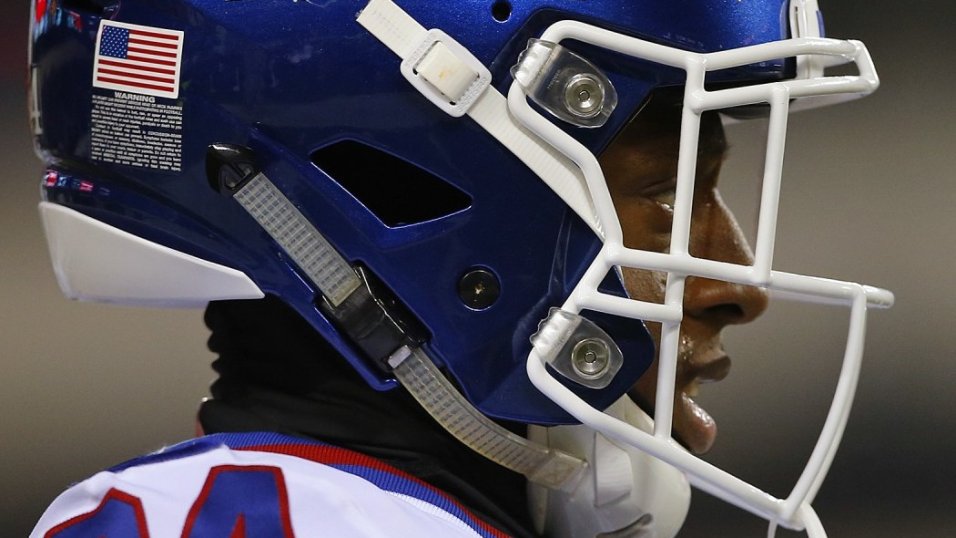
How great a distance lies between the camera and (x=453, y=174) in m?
0.85

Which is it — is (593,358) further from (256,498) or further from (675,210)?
(256,498)

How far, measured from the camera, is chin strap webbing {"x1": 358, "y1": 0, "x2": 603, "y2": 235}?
2.72 ft

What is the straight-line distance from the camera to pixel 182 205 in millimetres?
881

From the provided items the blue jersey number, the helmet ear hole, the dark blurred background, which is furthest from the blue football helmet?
the dark blurred background

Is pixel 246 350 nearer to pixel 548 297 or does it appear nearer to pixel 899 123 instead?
pixel 548 297

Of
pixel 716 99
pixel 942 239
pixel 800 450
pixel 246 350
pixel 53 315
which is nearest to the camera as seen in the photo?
pixel 716 99

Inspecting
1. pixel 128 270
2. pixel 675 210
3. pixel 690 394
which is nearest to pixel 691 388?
pixel 690 394

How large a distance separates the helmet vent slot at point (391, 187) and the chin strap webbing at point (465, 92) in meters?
0.06

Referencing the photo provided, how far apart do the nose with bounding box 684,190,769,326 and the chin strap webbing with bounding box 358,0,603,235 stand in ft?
0.46

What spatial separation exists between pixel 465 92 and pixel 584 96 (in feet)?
0.29

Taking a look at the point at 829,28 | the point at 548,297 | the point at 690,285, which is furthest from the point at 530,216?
the point at 829,28

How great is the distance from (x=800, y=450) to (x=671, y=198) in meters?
1.00

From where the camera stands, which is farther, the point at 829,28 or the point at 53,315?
the point at 829,28

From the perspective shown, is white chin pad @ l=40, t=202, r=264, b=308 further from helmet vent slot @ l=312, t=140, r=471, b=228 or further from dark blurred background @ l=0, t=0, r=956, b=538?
dark blurred background @ l=0, t=0, r=956, b=538
